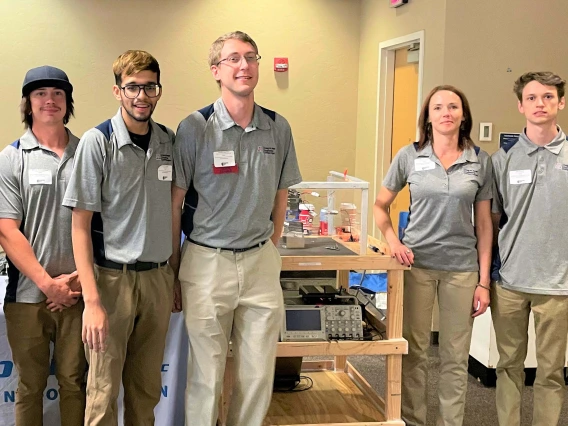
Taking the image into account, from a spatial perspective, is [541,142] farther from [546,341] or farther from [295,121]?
[295,121]

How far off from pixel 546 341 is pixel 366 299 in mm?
921

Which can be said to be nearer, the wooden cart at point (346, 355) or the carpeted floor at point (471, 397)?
the wooden cart at point (346, 355)

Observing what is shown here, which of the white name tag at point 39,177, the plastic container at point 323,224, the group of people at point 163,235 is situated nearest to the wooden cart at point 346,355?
the plastic container at point 323,224

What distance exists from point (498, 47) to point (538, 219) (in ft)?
6.24

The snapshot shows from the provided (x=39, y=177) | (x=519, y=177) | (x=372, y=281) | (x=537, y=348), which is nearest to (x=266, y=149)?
(x=39, y=177)

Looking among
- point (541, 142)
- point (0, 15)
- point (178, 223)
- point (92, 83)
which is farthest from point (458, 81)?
point (0, 15)

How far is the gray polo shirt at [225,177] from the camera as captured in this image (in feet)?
7.13

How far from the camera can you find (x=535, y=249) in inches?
97.9

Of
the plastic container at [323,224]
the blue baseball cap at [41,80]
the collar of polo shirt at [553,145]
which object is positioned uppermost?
the blue baseball cap at [41,80]

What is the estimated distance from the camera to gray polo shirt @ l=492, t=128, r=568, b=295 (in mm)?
2471

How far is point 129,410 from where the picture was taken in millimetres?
2285

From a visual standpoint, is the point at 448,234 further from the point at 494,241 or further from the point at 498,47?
the point at 498,47

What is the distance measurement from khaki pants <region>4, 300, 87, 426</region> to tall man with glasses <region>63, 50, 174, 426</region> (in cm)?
14

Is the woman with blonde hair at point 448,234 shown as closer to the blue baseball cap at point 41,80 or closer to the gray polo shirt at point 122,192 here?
the gray polo shirt at point 122,192
